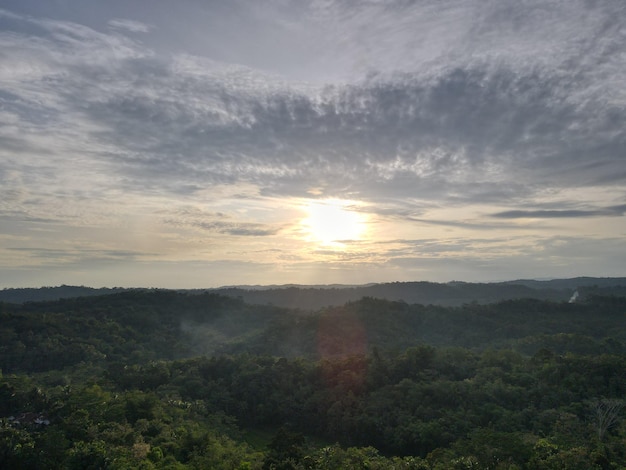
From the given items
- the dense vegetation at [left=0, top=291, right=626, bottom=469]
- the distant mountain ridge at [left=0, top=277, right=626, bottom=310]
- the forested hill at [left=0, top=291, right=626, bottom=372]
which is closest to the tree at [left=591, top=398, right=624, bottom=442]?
the dense vegetation at [left=0, top=291, right=626, bottom=469]

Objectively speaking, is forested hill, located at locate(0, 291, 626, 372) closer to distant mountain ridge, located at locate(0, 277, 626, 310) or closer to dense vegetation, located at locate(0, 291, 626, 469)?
dense vegetation, located at locate(0, 291, 626, 469)

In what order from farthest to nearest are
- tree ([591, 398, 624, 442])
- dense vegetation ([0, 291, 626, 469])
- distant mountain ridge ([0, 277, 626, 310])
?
distant mountain ridge ([0, 277, 626, 310]) < tree ([591, 398, 624, 442]) < dense vegetation ([0, 291, 626, 469])

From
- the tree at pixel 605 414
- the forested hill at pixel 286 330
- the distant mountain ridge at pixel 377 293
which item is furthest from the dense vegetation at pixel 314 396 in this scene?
the distant mountain ridge at pixel 377 293

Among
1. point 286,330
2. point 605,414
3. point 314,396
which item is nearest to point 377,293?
point 286,330

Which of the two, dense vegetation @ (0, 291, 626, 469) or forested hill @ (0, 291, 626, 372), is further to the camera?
forested hill @ (0, 291, 626, 372)

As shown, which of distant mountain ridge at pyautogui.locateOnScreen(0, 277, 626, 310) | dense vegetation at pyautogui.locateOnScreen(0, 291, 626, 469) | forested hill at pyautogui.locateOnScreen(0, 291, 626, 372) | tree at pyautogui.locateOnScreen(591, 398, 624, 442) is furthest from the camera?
distant mountain ridge at pyautogui.locateOnScreen(0, 277, 626, 310)

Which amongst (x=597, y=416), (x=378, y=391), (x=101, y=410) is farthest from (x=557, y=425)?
(x=101, y=410)

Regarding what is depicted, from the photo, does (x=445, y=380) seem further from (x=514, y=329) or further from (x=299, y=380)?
(x=514, y=329)
